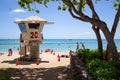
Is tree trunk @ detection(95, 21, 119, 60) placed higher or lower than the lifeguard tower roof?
lower

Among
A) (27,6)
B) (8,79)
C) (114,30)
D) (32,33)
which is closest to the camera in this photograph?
(8,79)

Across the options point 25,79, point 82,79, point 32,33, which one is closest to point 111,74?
point 82,79

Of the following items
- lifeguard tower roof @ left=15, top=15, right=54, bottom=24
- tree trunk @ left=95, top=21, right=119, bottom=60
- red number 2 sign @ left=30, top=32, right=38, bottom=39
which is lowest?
tree trunk @ left=95, top=21, right=119, bottom=60

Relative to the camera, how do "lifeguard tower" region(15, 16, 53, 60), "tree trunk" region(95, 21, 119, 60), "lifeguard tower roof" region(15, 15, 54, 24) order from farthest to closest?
1. "lifeguard tower" region(15, 16, 53, 60)
2. "lifeguard tower roof" region(15, 15, 54, 24)
3. "tree trunk" region(95, 21, 119, 60)

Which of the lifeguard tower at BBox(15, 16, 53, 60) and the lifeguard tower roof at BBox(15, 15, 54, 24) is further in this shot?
the lifeguard tower at BBox(15, 16, 53, 60)

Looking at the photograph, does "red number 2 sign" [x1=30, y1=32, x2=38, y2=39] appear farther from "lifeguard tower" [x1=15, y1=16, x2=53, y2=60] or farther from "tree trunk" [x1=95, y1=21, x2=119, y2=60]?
"tree trunk" [x1=95, y1=21, x2=119, y2=60]

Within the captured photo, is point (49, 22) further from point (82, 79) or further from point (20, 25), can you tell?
point (82, 79)

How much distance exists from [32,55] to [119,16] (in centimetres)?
1380

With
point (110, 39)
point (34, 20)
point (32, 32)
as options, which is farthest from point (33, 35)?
point (110, 39)

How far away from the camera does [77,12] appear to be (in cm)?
1683

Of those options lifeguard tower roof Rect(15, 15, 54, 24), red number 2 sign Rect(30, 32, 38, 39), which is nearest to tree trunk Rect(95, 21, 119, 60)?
lifeguard tower roof Rect(15, 15, 54, 24)

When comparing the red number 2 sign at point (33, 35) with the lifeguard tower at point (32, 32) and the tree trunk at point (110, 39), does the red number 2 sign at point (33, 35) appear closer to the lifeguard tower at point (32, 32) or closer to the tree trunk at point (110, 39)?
the lifeguard tower at point (32, 32)

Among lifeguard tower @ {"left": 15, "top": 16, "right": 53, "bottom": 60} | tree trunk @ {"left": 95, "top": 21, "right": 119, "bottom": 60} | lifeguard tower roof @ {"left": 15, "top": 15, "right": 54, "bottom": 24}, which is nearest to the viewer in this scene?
tree trunk @ {"left": 95, "top": 21, "right": 119, "bottom": 60}

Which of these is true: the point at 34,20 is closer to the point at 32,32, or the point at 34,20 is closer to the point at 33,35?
the point at 32,32
